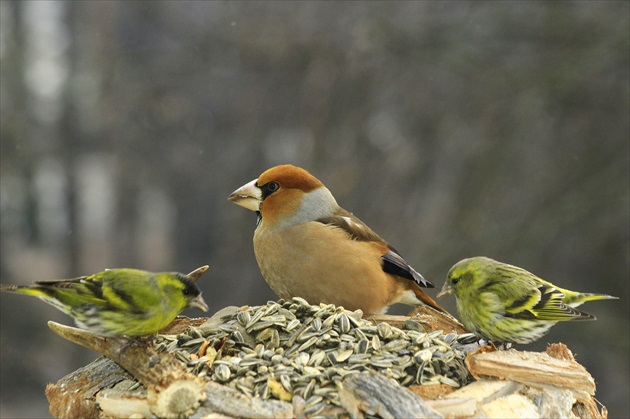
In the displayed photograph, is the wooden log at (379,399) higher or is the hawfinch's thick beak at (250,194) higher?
the hawfinch's thick beak at (250,194)

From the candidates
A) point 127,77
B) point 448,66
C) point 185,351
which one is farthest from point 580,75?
point 185,351

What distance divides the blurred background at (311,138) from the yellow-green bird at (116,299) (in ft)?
17.3

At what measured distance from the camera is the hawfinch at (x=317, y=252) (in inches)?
182

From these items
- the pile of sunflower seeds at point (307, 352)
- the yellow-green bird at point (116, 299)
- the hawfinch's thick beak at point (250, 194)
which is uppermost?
the hawfinch's thick beak at point (250, 194)

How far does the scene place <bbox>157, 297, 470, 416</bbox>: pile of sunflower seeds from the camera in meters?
3.45

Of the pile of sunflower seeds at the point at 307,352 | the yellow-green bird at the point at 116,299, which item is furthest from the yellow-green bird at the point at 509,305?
the yellow-green bird at the point at 116,299

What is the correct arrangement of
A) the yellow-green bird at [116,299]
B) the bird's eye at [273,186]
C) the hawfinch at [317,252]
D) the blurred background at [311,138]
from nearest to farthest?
the yellow-green bird at [116,299] < the hawfinch at [317,252] < the bird's eye at [273,186] < the blurred background at [311,138]

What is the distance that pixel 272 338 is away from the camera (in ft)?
12.6

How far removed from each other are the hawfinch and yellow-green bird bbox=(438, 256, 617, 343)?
53cm

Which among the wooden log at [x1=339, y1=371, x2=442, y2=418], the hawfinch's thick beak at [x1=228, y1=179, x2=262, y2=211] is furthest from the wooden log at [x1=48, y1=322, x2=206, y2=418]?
the hawfinch's thick beak at [x1=228, y1=179, x2=262, y2=211]

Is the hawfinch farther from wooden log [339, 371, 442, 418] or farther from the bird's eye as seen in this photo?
wooden log [339, 371, 442, 418]

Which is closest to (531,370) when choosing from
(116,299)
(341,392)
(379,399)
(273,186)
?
(379,399)

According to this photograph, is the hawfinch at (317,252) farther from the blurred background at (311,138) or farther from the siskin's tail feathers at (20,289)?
the blurred background at (311,138)

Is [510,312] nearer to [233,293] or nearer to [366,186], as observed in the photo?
[366,186]
